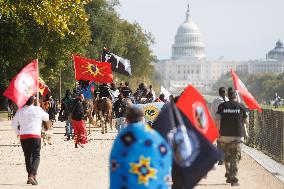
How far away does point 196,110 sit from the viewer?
993 cm

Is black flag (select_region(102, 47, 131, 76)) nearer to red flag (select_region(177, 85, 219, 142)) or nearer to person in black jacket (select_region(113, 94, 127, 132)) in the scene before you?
person in black jacket (select_region(113, 94, 127, 132))

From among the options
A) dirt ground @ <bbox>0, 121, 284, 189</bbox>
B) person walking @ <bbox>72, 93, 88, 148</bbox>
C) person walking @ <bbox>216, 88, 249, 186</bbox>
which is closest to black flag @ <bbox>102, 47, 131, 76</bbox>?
person walking @ <bbox>72, 93, 88, 148</bbox>

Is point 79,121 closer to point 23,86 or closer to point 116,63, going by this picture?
point 23,86

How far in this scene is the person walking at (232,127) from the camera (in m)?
15.6

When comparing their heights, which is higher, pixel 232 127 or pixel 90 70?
pixel 90 70

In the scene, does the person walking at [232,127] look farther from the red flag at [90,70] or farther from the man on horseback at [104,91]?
the man on horseback at [104,91]

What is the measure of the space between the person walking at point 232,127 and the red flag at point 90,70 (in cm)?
1506

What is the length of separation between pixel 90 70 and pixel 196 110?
69.6 ft

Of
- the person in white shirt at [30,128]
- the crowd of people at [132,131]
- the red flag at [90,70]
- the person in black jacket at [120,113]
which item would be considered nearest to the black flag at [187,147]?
the crowd of people at [132,131]

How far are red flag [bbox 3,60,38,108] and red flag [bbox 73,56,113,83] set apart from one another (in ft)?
46.2

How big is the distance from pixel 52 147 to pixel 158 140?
56.1ft

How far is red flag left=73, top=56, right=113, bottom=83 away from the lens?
1201 inches

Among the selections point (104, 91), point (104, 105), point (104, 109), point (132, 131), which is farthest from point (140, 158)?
point (104, 91)

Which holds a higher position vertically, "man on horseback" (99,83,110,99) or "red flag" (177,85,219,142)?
"man on horseback" (99,83,110,99)
